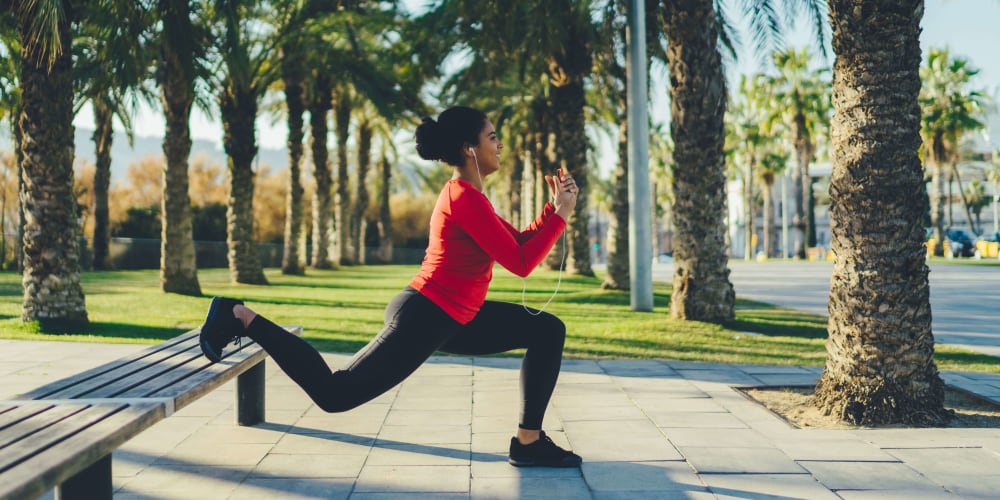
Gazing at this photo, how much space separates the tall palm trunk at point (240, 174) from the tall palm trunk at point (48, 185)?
32.1 feet

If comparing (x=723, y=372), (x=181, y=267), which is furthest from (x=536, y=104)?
(x=723, y=372)

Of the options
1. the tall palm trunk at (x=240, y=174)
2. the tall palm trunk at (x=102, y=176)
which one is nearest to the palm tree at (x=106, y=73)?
the tall palm trunk at (x=102, y=176)

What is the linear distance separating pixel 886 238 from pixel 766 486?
2141 mm

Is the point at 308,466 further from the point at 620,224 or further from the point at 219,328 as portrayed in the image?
the point at 620,224

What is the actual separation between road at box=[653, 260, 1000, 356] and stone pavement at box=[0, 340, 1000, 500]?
14.3ft

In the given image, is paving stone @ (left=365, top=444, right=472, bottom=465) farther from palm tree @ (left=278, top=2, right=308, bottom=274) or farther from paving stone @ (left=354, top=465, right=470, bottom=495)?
palm tree @ (left=278, top=2, right=308, bottom=274)

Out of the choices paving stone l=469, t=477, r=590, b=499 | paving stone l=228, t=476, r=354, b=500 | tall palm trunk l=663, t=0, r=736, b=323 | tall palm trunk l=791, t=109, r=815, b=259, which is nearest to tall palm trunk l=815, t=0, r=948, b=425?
paving stone l=469, t=477, r=590, b=499

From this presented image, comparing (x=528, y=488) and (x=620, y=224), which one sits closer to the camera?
(x=528, y=488)

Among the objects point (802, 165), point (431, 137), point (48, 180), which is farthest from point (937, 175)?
point (431, 137)

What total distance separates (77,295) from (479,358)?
208 inches

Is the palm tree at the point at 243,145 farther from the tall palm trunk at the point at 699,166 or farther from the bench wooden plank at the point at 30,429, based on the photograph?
the bench wooden plank at the point at 30,429

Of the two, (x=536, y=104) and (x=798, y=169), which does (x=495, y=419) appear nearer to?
(x=536, y=104)

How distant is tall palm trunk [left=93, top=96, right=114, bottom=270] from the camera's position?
22.8 m

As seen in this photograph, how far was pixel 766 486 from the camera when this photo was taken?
152 inches
